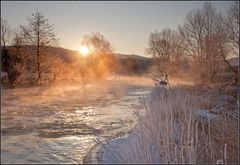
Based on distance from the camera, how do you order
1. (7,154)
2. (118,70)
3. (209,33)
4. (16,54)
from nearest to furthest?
1. (7,154)
2. (16,54)
3. (209,33)
4. (118,70)

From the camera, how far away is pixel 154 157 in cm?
450

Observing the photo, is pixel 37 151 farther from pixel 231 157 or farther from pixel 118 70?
pixel 118 70

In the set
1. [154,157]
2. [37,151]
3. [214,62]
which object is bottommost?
[37,151]

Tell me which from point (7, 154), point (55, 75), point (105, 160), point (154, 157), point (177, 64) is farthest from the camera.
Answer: point (177, 64)

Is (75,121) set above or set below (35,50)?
below

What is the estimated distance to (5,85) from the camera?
2869 centimetres

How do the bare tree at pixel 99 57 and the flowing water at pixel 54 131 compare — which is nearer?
the flowing water at pixel 54 131

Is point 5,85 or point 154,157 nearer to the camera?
point 154,157

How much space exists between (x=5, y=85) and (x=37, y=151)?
74.6 ft

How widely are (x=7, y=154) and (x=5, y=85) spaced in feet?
75.0

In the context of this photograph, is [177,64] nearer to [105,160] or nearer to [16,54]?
[16,54]

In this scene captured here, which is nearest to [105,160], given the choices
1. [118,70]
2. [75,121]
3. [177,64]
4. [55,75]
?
[75,121]

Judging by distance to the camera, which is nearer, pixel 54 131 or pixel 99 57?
pixel 54 131

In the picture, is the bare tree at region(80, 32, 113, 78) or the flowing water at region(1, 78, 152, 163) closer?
the flowing water at region(1, 78, 152, 163)
